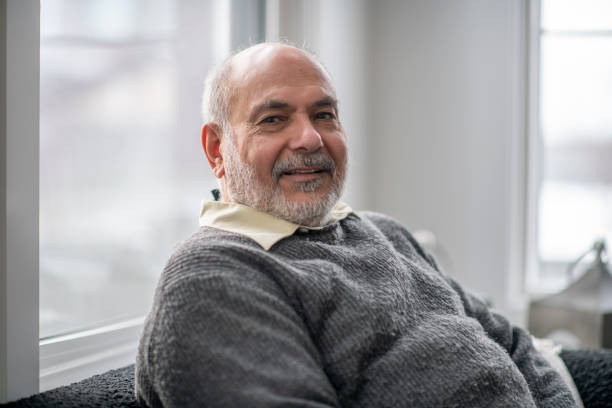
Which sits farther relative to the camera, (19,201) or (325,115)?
(325,115)

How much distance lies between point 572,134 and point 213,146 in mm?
1972

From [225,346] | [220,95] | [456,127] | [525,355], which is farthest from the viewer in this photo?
[456,127]

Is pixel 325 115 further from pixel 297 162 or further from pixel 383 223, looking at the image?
pixel 383 223

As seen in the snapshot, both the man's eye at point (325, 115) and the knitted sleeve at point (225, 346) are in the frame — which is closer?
the knitted sleeve at point (225, 346)

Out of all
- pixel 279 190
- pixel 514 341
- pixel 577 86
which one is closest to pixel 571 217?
pixel 577 86

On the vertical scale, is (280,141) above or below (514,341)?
above

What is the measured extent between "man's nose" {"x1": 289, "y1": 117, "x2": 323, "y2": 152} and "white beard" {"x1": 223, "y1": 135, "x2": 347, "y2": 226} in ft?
0.06

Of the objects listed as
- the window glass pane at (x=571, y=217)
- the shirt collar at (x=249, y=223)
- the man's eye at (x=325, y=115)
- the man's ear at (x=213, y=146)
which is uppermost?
the man's eye at (x=325, y=115)

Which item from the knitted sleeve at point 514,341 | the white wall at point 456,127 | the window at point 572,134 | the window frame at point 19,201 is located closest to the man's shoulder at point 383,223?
the knitted sleeve at point 514,341

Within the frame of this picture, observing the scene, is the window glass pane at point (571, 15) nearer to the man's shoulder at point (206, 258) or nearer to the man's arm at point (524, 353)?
the man's arm at point (524, 353)

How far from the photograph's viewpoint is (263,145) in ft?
3.92

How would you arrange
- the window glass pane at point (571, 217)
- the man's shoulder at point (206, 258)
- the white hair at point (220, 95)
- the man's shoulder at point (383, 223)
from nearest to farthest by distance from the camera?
1. the man's shoulder at point (206, 258)
2. the white hair at point (220, 95)
3. the man's shoulder at point (383, 223)
4. the window glass pane at point (571, 217)

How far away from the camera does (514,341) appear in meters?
1.47

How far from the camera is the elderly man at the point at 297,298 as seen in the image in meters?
0.88
